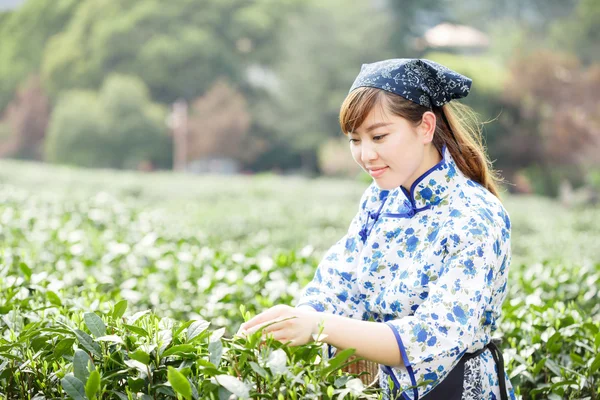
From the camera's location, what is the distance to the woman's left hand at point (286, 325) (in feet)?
4.33

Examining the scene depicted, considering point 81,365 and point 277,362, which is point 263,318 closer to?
→ point 277,362

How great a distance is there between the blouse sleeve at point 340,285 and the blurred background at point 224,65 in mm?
21704

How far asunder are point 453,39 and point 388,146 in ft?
99.4

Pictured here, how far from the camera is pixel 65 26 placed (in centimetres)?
3331

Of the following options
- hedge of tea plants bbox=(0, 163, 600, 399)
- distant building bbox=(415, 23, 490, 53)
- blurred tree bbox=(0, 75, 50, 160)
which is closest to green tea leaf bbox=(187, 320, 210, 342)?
hedge of tea plants bbox=(0, 163, 600, 399)

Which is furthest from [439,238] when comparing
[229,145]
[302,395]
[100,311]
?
[229,145]

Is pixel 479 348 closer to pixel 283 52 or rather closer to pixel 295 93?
pixel 295 93

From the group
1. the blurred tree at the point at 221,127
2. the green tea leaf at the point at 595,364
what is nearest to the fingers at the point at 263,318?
the green tea leaf at the point at 595,364

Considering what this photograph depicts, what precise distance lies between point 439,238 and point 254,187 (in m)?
12.2

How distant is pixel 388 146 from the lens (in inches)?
61.3

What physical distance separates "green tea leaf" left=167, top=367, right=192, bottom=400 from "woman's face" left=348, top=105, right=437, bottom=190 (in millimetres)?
680

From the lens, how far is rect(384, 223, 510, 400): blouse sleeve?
1.38 m

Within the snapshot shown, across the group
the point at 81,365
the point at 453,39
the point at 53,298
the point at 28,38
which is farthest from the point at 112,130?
the point at 81,365

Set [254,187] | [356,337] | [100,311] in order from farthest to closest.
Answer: [254,187] < [100,311] < [356,337]
